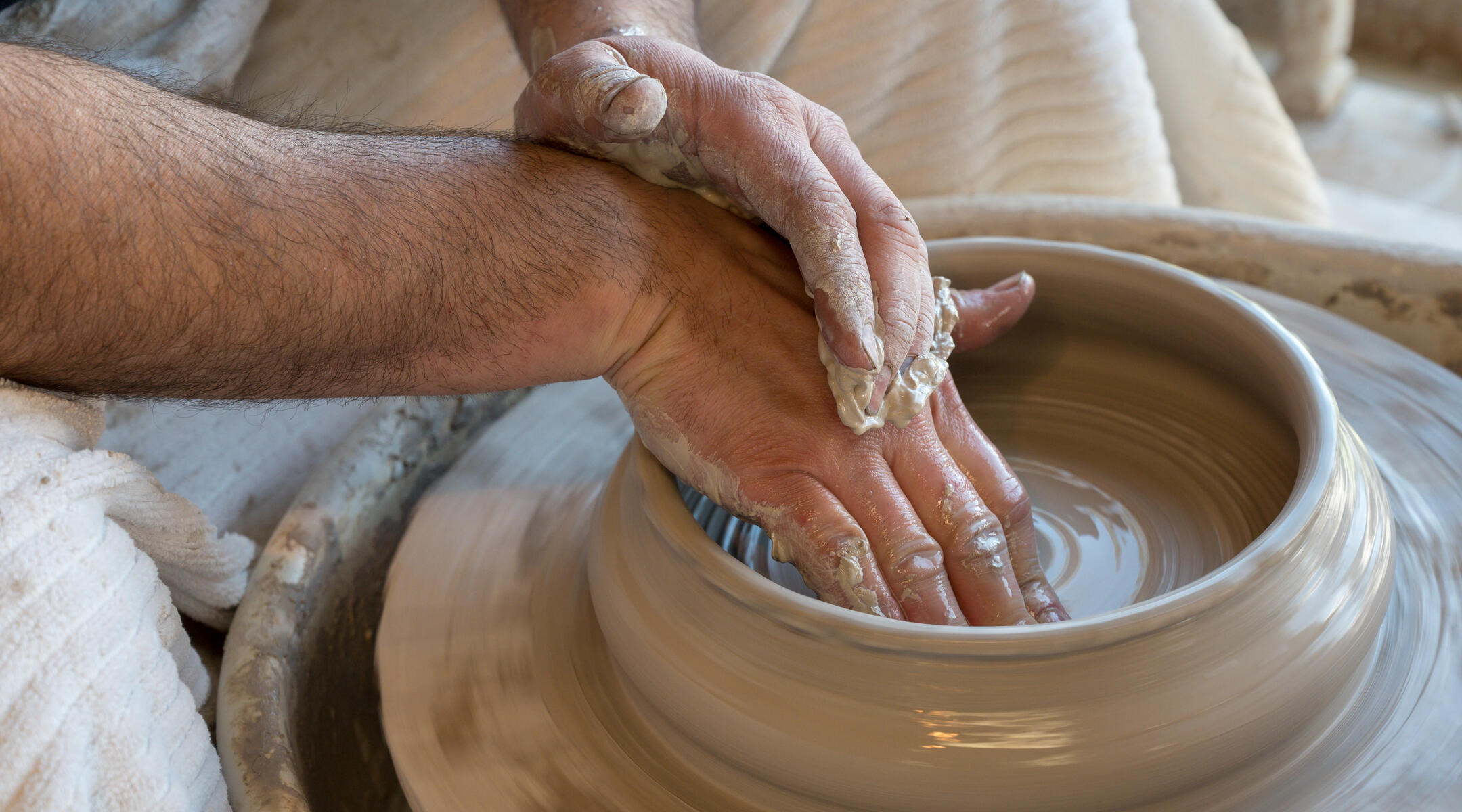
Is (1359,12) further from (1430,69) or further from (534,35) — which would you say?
(534,35)

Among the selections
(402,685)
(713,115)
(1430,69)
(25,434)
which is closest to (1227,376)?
(713,115)

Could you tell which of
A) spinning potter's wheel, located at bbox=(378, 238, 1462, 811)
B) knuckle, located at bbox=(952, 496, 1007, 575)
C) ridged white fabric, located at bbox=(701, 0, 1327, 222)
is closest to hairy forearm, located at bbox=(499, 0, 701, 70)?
ridged white fabric, located at bbox=(701, 0, 1327, 222)

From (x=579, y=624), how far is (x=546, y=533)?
131 millimetres

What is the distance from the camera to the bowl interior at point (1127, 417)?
3.26ft

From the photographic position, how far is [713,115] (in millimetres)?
947

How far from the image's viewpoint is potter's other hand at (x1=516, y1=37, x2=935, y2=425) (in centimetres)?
A: 87

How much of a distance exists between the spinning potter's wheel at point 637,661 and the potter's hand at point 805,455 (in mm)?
74

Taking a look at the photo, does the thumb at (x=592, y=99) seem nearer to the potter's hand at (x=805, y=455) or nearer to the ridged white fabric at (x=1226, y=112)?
the potter's hand at (x=805, y=455)

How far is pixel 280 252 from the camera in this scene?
0.89 m

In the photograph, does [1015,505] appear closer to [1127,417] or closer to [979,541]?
[979,541]

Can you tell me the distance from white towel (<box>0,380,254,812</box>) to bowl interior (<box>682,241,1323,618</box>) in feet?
1.55

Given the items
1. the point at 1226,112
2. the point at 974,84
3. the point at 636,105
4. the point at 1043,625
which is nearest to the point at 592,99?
the point at 636,105

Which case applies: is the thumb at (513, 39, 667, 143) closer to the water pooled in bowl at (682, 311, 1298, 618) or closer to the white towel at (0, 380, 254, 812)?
the water pooled in bowl at (682, 311, 1298, 618)

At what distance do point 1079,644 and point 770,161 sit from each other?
1.55ft
